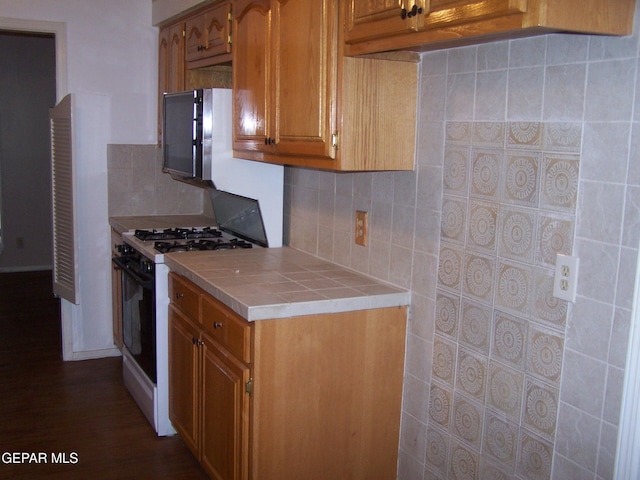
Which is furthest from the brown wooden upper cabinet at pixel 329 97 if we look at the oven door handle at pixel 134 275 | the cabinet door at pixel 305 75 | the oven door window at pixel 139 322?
the oven door window at pixel 139 322

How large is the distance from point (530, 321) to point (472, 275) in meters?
0.28

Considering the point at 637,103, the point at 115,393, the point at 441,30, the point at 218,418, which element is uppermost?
the point at 441,30

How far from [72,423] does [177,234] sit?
43.4 inches

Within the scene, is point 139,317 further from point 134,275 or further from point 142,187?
point 142,187

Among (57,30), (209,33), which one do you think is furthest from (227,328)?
(57,30)

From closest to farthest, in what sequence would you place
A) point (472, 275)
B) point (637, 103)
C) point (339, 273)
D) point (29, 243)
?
point (637, 103)
point (472, 275)
point (339, 273)
point (29, 243)

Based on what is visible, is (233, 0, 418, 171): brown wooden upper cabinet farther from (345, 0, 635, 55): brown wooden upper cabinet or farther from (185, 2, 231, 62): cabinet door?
(185, 2, 231, 62): cabinet door

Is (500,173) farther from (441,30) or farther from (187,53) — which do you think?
(187,53)

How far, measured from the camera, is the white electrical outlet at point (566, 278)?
5.84 ft

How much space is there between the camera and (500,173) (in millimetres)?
2033

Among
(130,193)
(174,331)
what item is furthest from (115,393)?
(130,193)

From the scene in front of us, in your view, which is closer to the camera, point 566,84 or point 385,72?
point 566,84

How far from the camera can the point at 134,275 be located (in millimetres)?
3486

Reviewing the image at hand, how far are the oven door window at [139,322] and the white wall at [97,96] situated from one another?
1.81ft
